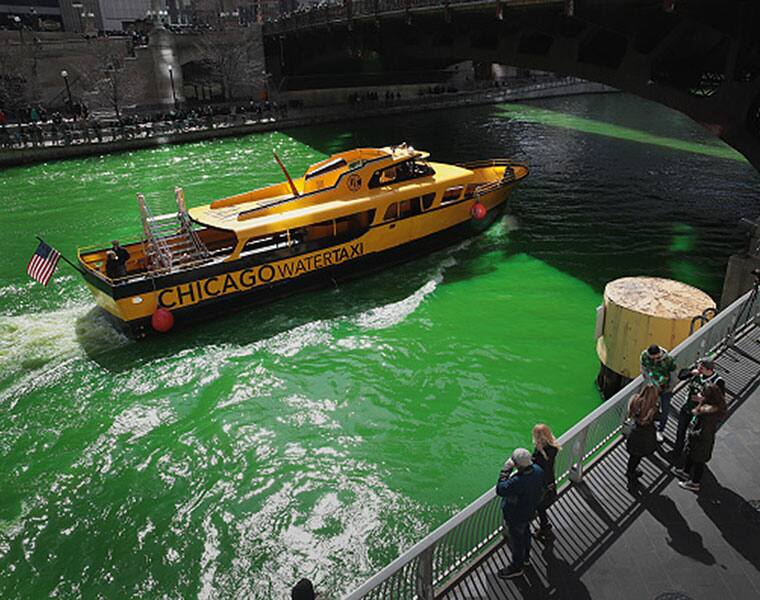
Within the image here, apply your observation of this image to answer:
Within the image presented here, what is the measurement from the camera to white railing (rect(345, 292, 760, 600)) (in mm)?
5637

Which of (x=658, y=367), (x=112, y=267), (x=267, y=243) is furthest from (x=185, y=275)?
(x=658, y=367)

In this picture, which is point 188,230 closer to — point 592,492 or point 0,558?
point 0,558

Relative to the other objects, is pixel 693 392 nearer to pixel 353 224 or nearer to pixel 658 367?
pixel 658 367

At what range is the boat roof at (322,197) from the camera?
1748cm

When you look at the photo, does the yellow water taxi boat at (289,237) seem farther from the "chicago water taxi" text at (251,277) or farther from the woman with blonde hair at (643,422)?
the woman with blonde hair at (643,422)

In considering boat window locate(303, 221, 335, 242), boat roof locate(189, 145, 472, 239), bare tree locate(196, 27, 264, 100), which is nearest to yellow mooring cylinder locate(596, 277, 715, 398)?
boat roof locate(189, 145, 472, 239)

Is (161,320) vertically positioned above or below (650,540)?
below

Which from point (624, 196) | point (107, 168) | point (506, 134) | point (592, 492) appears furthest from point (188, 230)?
point (506, 134)

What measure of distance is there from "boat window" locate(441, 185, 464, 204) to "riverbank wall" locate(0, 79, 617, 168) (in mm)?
31596

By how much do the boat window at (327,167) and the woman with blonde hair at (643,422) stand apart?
48.7 feet

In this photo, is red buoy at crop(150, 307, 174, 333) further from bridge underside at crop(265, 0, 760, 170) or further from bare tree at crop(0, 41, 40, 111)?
bare tree at crop(0, 41, 40, 111)

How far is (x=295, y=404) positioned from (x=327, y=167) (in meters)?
10.1

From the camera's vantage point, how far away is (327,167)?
20.3m

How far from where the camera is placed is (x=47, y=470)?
36.5 feet
